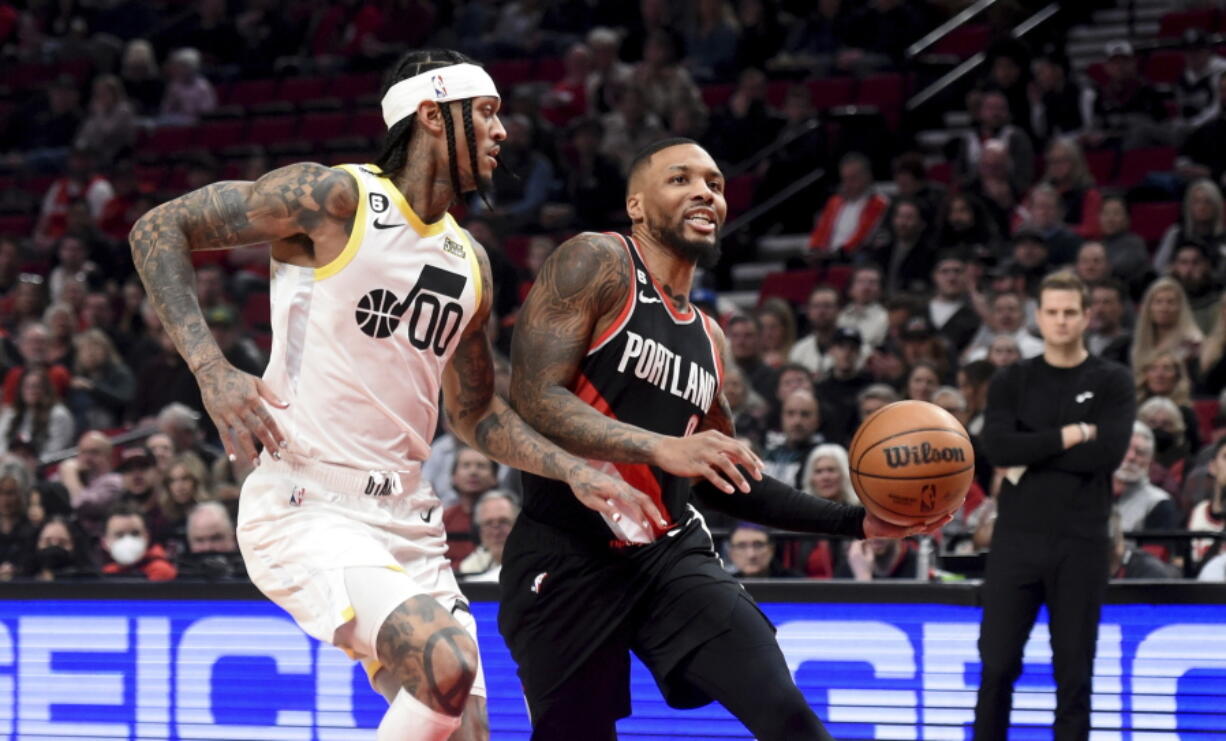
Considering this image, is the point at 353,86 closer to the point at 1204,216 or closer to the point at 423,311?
the point at 1204,216

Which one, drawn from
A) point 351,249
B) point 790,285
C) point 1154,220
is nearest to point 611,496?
point 351,249

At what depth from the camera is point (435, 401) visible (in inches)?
189

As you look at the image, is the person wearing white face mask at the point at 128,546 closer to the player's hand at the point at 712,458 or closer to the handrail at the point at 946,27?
the player's hand at the point at 712,458

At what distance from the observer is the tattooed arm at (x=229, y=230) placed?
4.36 m

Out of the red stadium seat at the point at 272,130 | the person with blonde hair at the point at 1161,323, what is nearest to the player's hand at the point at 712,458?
the person with blonde hair at the point at 1161,323

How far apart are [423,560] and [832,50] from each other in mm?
11420

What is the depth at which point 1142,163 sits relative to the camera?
1259 centimetres

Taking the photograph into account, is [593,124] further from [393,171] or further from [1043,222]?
[393,171]

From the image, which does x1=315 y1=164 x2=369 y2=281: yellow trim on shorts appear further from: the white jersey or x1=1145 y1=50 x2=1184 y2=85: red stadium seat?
x1=1145 y1=50 x2=1184 y2=85: red stadium seat

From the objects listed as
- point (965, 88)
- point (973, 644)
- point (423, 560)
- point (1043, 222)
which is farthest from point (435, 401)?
point (965, 88)

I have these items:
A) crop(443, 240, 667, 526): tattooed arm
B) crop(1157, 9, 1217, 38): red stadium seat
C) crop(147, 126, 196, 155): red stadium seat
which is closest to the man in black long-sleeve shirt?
crop(443, 240, 667, 526): tattooed arm

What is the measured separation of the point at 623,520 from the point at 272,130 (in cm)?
1338

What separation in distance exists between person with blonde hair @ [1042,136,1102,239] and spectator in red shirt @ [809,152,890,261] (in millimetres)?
1309

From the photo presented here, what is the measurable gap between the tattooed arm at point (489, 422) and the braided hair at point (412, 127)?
0.98ft
